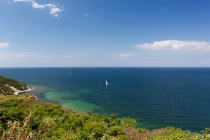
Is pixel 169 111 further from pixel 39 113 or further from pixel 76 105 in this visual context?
pixel 39 113

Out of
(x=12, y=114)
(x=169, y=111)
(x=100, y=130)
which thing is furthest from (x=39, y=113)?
(x=169, y=111)

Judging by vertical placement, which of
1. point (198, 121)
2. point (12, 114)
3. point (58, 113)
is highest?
point (12, 114)

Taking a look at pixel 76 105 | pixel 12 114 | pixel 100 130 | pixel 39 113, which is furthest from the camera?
pixel 76 105

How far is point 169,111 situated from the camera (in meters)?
57.7

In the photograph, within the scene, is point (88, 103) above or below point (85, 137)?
below

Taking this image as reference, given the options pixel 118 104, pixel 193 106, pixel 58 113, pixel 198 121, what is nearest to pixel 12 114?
pixel 58 113

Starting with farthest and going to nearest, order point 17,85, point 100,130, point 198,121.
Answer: point 17,85 < point 198,121 < point 100,130

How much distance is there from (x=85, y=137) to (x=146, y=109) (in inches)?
1780

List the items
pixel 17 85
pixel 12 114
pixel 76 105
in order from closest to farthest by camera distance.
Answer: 1. pixel 12 114
2. pixel 76 105
3. pixel 17 85

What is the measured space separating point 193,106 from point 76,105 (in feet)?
155

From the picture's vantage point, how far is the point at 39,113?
3422 centimetres

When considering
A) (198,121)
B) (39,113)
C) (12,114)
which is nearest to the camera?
(12,114)

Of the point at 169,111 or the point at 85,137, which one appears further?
the point at 169,111

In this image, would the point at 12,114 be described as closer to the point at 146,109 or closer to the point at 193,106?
the point at 146,109
